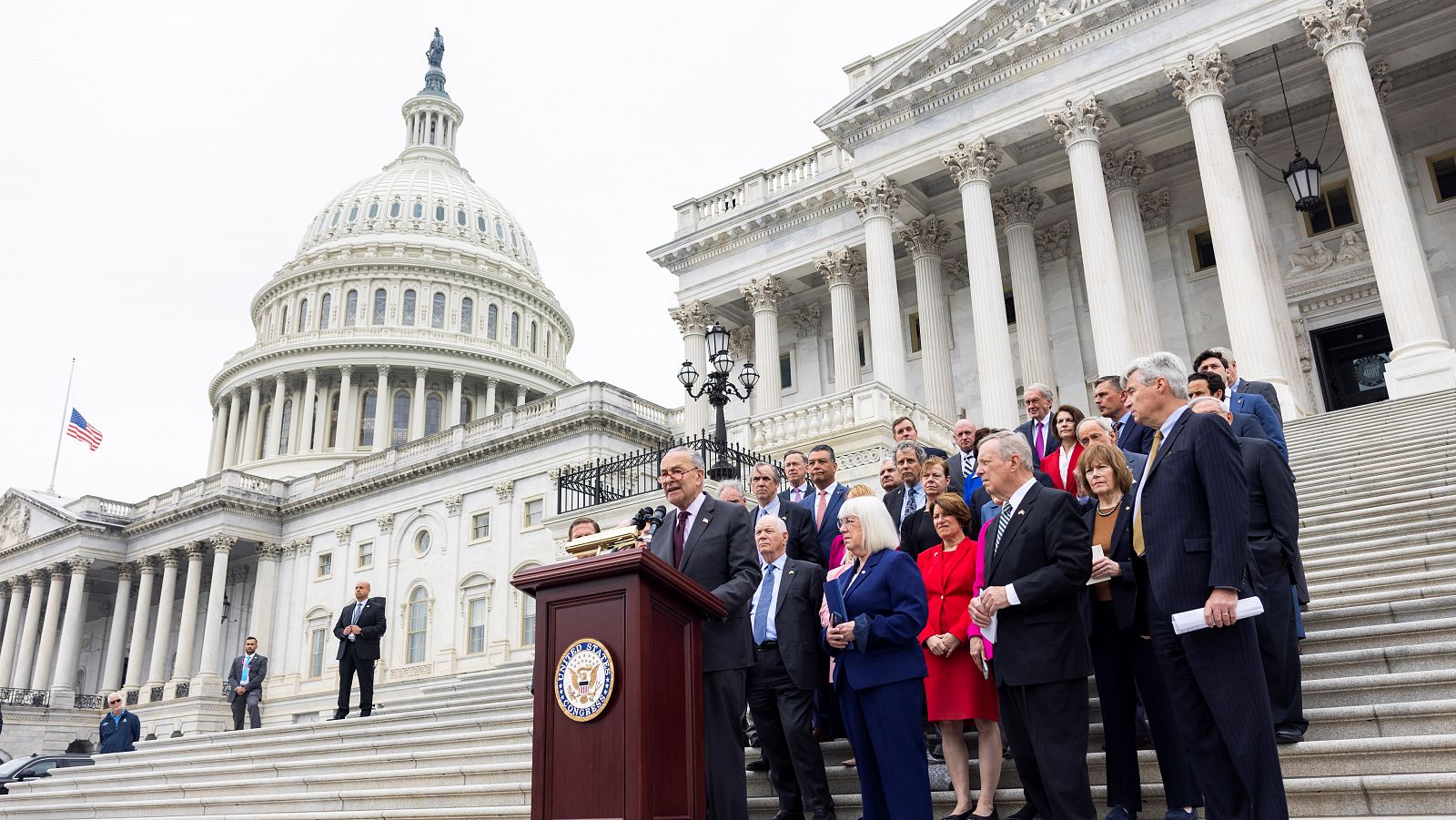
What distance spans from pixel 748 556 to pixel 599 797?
1988mm

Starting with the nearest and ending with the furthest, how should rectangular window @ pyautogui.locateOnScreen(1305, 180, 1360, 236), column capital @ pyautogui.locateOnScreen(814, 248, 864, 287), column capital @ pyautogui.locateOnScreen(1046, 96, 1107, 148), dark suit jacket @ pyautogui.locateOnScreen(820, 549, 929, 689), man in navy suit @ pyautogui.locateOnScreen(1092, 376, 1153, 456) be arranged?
dark suit jacket @ pyautogui.locateOnScreen(820, 549, 929, 689) < man in navy suit @ pyautogui.locateOnScreen(1092, 376, 1153, 456) < column capital @ pyautogui.locateOnScreen(1046, 96, 1107, 148) < rectangular window @ pyautogui.locateOnScreen(1305, 180, 1360, 236) < column capital @ pyautogui.locateOnScreen(814, 248, 864, 287)

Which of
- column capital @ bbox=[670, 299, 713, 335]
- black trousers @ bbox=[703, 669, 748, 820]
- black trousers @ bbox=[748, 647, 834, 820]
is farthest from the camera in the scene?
column capital @ bbox=[670, 299, 713, 335]

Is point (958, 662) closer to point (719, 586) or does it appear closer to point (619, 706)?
point (719, 586)

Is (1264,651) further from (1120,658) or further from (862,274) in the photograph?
(862,274)

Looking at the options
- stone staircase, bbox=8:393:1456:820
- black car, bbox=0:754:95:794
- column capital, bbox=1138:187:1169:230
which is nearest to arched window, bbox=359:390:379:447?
black car, bbox=0:754:95:794

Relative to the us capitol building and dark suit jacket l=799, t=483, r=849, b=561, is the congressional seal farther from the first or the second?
the us capitol building

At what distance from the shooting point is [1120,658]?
20.8 ft

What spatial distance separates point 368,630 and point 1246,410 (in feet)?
40.6

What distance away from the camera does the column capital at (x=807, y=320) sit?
117ft

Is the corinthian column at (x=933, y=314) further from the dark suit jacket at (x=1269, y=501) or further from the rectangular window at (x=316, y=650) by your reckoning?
the rectangular window at (x=316, y=650)

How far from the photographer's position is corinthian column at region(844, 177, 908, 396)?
88.5 feet

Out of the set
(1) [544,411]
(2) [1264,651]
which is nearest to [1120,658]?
(2) [1264,651]

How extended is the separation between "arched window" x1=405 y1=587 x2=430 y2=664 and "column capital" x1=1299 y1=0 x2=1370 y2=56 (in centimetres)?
3964

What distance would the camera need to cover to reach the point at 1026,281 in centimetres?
2878
